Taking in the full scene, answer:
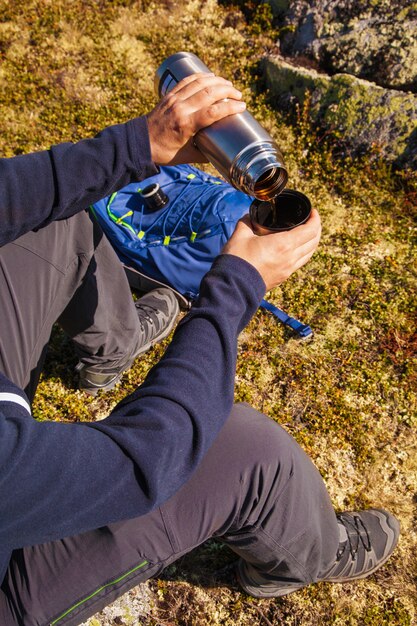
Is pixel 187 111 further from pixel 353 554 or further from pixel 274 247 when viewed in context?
pixel 353 554

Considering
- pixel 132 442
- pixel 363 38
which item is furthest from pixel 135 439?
pixel 363 38

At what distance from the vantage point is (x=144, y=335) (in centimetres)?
402

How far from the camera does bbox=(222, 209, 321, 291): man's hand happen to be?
2.12 metres

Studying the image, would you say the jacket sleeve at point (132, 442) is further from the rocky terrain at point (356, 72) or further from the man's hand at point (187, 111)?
the rocky terrain at point (356, 72)

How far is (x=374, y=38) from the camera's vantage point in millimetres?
5750

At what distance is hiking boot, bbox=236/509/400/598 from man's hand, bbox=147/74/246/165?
2.28 m

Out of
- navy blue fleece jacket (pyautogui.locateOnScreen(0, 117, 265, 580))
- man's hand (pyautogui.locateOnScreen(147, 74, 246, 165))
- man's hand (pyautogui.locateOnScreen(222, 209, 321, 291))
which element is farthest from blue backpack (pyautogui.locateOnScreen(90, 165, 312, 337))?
navy blue fleece jacket (pyautogui.locateOnScreen(0, 117, 265, 580))

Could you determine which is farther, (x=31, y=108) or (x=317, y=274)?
(x=31, y=108)

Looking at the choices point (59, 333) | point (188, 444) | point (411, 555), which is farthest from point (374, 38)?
point (188, 444)

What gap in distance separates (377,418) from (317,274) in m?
1.41

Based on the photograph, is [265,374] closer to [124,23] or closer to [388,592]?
[388,592]

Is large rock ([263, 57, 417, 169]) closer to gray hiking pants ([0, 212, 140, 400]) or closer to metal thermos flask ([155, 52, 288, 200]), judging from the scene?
gray hiking pants ([0, 212, 140, 400])

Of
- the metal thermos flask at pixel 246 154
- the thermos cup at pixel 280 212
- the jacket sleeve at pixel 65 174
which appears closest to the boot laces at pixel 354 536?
the thermos cup at pixel 280 212

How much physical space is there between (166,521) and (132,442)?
621mm
